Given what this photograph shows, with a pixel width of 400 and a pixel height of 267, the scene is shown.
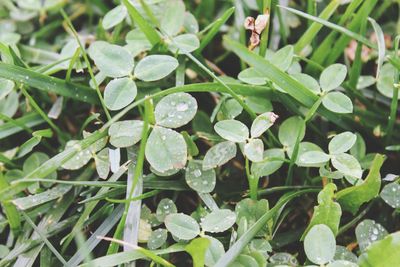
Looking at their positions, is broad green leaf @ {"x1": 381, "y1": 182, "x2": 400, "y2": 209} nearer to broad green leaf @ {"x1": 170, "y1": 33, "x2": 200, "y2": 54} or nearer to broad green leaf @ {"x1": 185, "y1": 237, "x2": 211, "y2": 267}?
broad green leaf @ {"x1": 185, "y1": 237, "x2": 211, "y2": 267}

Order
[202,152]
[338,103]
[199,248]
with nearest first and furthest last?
[199,248]
[338,103]
[202,152]

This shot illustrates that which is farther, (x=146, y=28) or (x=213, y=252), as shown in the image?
(x=146, y=28)

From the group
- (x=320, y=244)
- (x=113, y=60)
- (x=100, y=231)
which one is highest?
(x=113, y=60)

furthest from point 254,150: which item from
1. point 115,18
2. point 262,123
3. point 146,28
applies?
point 115,18

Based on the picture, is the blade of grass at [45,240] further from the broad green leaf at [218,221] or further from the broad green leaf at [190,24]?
the broad green leaf at [190,24]

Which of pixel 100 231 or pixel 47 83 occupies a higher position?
pixel 47 83

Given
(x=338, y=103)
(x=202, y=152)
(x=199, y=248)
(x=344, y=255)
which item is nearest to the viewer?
(x=199, y=248)

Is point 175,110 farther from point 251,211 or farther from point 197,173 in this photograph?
point 251,211

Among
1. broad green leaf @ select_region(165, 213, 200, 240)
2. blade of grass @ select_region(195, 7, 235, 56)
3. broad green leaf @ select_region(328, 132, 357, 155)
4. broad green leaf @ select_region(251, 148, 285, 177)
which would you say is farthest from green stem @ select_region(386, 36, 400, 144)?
broad green leaf @ select_region(165, 213, 200, 240)
